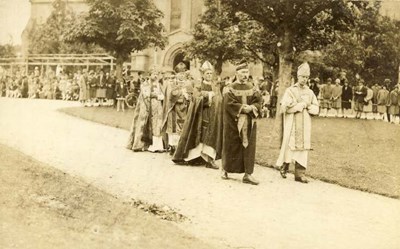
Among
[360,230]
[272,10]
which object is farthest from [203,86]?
[272,10]

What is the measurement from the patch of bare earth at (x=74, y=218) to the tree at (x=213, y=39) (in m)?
16.2

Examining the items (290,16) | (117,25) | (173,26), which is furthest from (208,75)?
(173,26)

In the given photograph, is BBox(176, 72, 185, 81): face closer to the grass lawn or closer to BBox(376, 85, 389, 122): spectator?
the grass lawn

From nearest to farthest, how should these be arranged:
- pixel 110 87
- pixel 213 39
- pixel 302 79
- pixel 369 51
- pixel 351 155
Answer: pixel 302 79 < pixel 351 155 < pixel 213 39 < pixel 110 87 < pixel 369 51

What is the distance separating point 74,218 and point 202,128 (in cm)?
420

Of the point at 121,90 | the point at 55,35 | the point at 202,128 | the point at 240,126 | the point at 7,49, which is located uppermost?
the point at 55,35

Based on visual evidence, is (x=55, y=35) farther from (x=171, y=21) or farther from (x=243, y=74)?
(x=243, y=74)

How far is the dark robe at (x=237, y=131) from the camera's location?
24.7 ft

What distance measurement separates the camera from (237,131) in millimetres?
7594

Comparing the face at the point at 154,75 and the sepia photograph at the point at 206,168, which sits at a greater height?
the face at the point at 154,75

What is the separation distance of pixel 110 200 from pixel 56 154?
11.8 feet

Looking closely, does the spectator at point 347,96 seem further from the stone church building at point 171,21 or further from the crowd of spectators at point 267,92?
the stone church building at point 171,21

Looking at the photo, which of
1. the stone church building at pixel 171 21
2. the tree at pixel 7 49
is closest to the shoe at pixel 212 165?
the tree at pixel 7 49

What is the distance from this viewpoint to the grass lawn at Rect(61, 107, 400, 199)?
8203 mm
